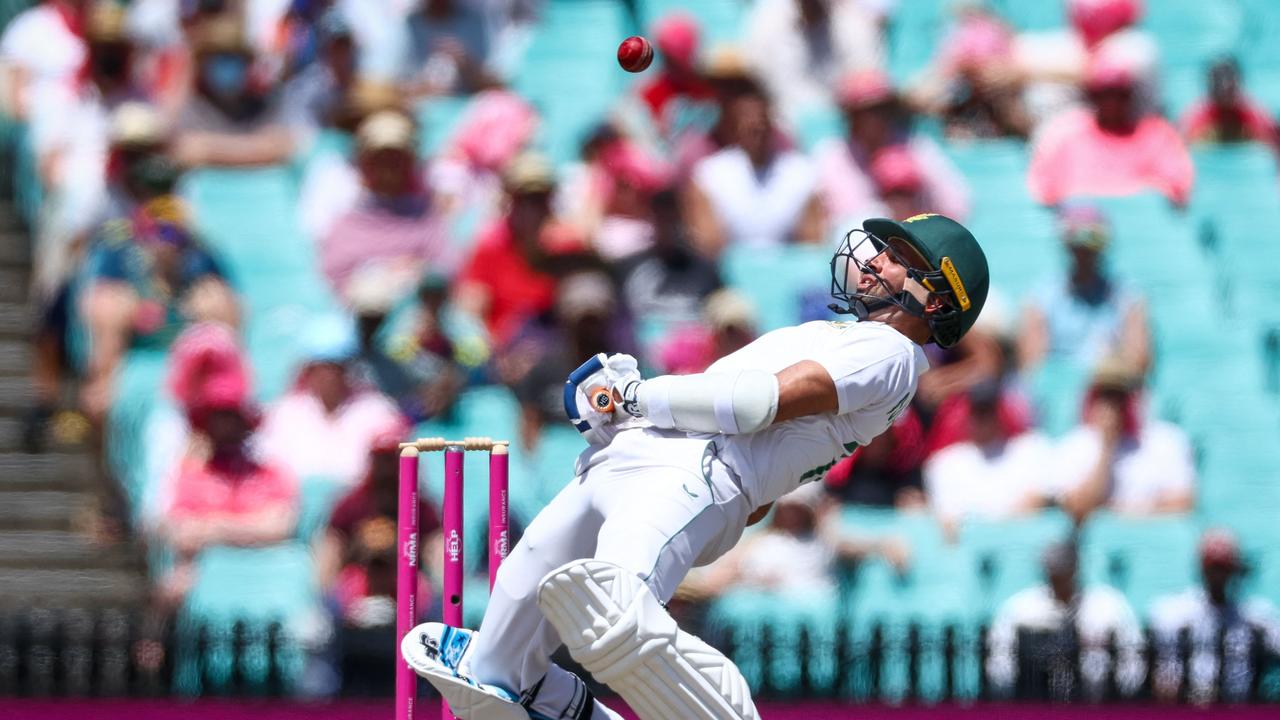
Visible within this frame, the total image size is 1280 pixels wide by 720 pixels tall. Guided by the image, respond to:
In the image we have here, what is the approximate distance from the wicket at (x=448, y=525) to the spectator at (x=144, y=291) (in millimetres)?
4698

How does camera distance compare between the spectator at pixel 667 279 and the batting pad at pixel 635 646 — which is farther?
the spectator at pixel 667 279

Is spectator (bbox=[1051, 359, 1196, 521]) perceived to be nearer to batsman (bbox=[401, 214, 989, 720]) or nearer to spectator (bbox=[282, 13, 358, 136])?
batsman (bbox=[401, 214, 989, 720])

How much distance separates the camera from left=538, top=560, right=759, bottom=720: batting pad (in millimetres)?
5008

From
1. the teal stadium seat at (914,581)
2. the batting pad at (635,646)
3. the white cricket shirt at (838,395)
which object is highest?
the white cricket shirt at (838,395)

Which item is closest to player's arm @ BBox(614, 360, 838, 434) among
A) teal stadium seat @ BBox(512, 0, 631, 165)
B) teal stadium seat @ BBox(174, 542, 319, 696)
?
teal stadium seat @ BBox(174, 542, 319, 696)

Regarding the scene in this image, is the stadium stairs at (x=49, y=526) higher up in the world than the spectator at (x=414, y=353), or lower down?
lower down

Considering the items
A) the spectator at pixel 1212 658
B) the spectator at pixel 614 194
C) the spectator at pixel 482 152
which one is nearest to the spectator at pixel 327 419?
the spectator at pixel 482 152

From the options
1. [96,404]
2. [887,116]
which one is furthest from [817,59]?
[96,404]

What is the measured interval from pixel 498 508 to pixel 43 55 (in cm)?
693

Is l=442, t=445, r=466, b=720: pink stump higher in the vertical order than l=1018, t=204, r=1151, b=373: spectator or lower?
lower

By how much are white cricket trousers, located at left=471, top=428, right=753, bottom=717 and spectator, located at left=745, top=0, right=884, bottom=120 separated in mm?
6013

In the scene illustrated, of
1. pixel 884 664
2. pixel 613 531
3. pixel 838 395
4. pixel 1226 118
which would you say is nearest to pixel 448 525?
pixel 613 531

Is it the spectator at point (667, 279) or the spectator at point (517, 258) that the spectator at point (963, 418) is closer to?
the spectator at point (667, 279)

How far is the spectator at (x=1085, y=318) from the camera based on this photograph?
33.4 feet
